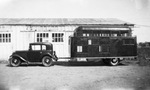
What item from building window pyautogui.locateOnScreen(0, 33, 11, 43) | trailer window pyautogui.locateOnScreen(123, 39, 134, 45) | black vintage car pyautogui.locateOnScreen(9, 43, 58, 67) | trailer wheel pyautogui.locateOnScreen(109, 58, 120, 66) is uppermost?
building window pyautogui.locateOnScreen(0, 33, 11, 43)

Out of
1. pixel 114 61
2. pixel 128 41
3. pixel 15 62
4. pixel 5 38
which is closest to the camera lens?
pixel 15 62

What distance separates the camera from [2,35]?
14.8m

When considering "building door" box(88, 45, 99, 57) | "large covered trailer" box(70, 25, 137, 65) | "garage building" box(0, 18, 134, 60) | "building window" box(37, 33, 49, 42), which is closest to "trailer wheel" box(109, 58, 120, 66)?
"large covered trailer" box(70, 25, 137, 65)

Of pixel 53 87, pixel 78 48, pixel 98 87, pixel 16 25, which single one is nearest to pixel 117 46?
pixel 78 48

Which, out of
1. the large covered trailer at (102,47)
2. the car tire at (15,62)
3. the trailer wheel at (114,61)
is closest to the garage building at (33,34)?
the large covered trailer at (102,47)

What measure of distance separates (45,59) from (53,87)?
6121 millimetres

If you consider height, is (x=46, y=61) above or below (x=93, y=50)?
below

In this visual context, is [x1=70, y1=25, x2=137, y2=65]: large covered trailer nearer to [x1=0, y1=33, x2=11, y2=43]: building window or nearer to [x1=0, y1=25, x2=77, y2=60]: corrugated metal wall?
[x1=0, y1=25, x2=77, y2=60]: corrugated metal wall

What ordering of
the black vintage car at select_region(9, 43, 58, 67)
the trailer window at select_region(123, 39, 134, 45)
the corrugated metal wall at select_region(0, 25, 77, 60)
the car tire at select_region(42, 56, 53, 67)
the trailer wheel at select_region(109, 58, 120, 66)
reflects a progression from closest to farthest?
the black vintage car at select_region(9, 43, 58, 67), the car tire at select_region(42, 56, 53, 67), the trailer window at select_region(123, 39, 134, 45), the trailer wheel at select_region(109, 58, 120, 66), the corrugated metal wall at select_region(0, 25, 77, 60)

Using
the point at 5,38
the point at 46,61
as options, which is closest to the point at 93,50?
the point at 46,61

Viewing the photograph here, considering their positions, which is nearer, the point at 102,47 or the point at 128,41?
the point at 102,47

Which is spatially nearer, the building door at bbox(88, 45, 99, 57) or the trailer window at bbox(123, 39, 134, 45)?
the building door at bbox(88, 45, 99, 57)

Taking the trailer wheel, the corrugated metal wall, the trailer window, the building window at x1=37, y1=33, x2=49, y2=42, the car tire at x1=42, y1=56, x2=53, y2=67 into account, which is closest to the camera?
the car tire at x1=42, y1=56, x2=53, y2=67

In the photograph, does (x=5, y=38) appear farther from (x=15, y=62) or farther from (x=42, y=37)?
(x=15, y=62)
